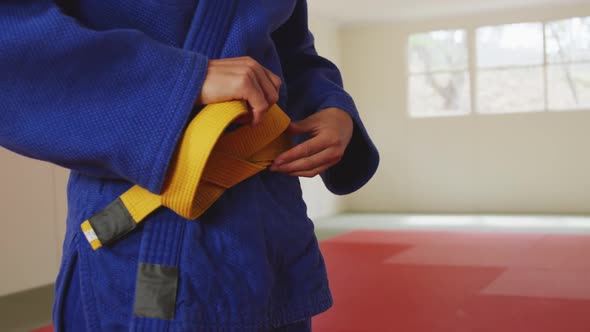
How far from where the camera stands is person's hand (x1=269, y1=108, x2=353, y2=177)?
872mm

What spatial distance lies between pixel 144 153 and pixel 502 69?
11075 millimetres

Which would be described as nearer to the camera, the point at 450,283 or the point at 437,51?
the point at 450,283

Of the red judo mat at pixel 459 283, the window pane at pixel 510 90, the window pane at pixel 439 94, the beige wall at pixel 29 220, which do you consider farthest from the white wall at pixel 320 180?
the beige wall at pixel 29 220

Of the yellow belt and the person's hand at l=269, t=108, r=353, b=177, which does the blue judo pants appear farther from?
the person's hand at l=269, t=108, r=353, b=177

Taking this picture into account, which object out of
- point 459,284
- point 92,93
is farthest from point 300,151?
point 459,284

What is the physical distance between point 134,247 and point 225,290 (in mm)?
112

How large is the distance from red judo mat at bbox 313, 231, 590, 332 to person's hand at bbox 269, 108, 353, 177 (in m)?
3.09

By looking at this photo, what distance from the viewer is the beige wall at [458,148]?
35.0ft

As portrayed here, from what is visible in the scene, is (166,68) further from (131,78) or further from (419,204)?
(419,204)

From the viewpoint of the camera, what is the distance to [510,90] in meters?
11.1

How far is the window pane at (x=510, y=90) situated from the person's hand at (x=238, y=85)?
35.6 ft

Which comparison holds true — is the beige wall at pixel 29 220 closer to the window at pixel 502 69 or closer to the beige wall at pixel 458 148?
the beige wall at pixel 458 148

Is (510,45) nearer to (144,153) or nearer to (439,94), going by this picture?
(439,94)

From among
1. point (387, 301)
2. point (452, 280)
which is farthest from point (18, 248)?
point (452, 280)
